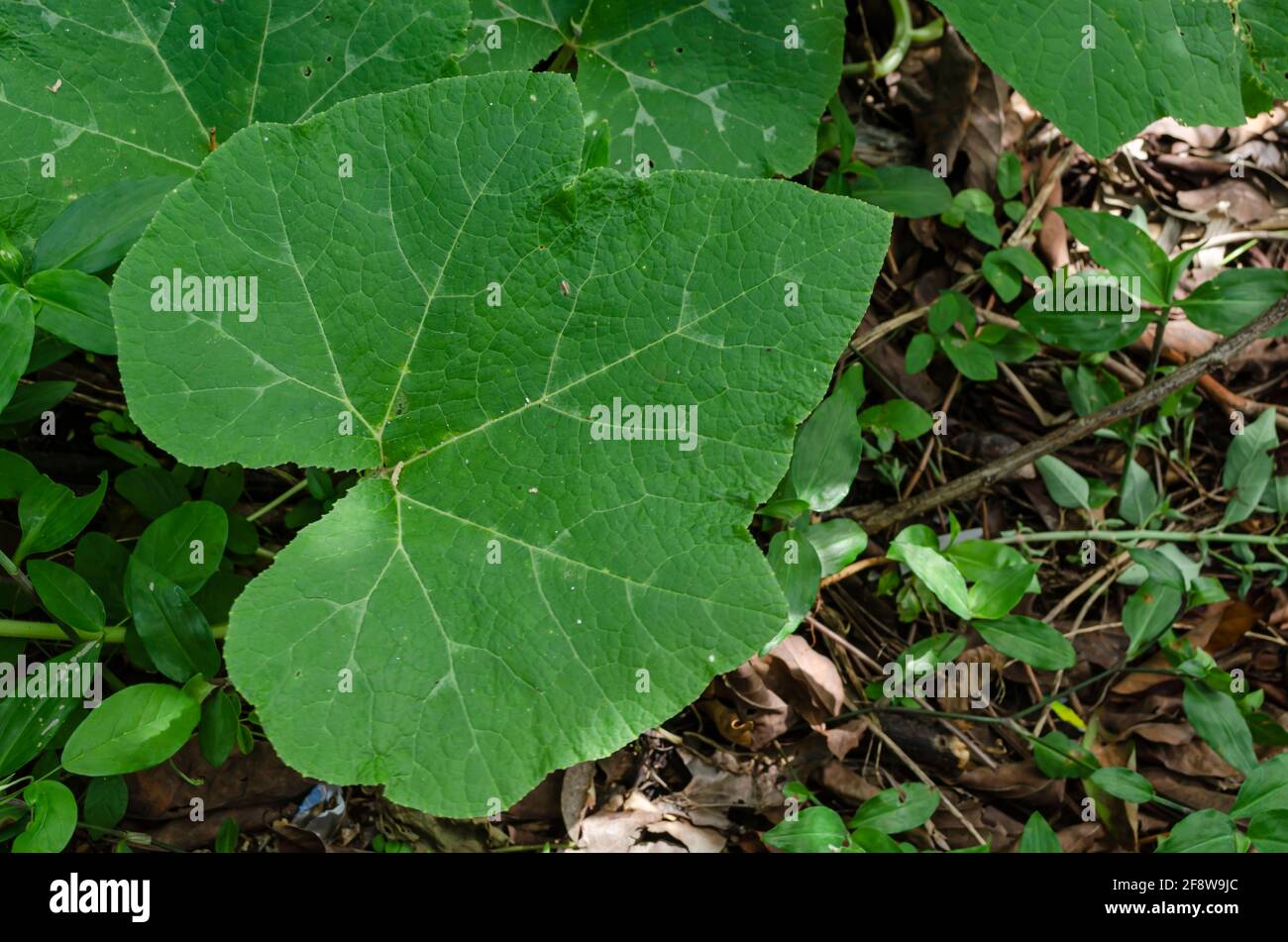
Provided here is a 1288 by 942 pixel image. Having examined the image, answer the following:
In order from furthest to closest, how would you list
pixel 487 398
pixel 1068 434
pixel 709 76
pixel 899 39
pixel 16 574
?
1. pixel 899 39
2. pixel 1068 434
3. pixel 709 76
4. pixel 16 574
5. pixel 487 398

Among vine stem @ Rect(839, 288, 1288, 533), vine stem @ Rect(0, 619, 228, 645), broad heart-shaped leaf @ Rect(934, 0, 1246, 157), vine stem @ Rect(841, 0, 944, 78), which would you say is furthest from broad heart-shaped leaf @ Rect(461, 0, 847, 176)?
vine stem @ Rect(0, 619, 228, 645)

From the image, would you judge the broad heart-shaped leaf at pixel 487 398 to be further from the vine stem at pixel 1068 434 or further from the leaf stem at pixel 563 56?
the vine stem at pixel 1068 434

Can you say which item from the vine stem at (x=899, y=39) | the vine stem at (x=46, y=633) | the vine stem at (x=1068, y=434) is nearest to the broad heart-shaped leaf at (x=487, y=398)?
the vine stem at (x=46, y=633)

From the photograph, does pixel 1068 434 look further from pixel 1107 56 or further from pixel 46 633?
pixel 46 633

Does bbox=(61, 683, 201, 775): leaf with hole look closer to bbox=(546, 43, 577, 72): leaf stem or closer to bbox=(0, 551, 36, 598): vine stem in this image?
bbox=(0, 551, 36, 598): vine stem

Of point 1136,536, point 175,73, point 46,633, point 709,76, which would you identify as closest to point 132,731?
point 46,633
